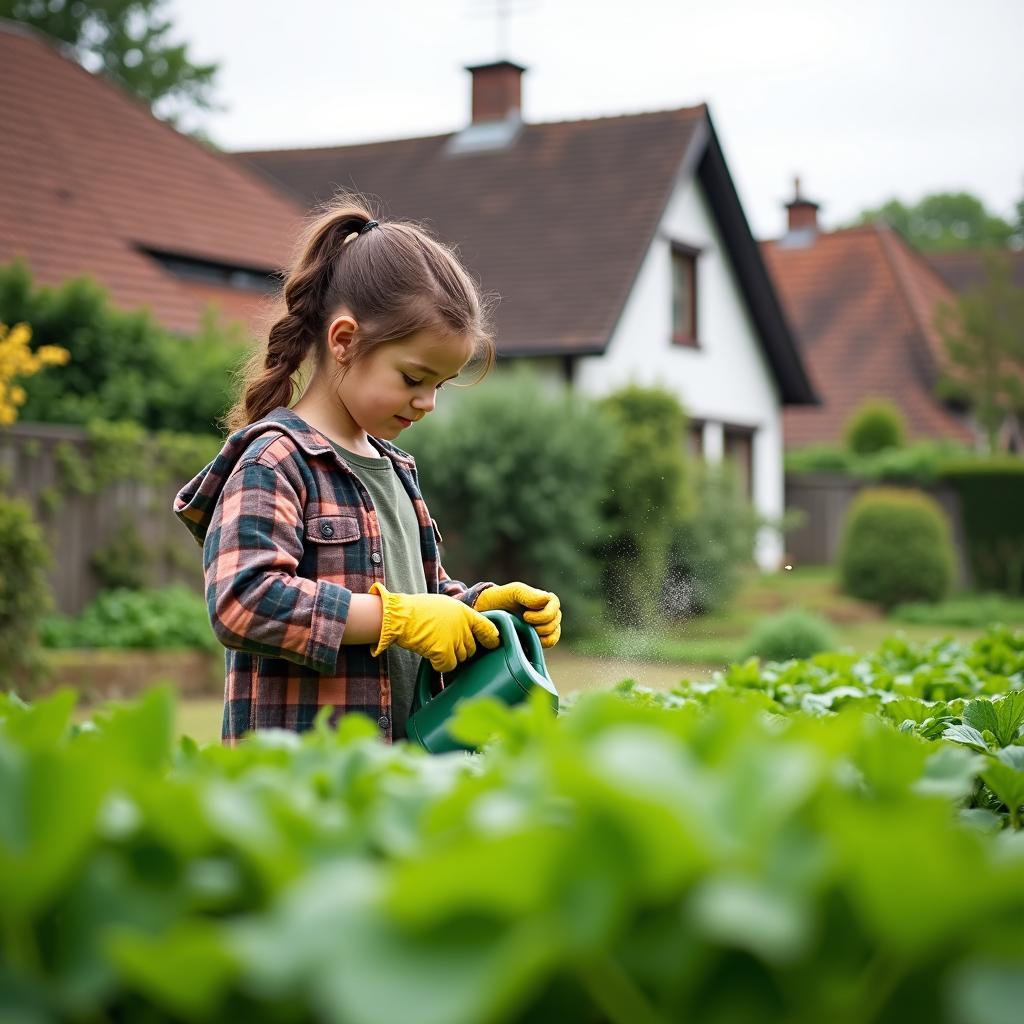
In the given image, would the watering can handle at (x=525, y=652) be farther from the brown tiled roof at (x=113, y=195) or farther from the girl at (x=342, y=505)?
the brown tiled roof at (x=113, y=195)

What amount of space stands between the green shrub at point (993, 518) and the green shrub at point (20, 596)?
1411 cm

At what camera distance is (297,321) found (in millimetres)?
2773

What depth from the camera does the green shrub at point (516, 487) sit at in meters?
12.1

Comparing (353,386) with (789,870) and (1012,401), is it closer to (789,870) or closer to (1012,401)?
(789,870)

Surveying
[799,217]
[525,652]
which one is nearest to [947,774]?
[525,652]

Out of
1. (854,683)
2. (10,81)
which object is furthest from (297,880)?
(10,81)

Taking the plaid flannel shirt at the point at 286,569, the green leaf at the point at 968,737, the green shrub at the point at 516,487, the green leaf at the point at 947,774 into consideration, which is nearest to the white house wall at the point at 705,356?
the green shrub at the point at 516,487

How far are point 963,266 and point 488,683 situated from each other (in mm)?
33098

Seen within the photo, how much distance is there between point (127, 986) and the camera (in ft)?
2.78

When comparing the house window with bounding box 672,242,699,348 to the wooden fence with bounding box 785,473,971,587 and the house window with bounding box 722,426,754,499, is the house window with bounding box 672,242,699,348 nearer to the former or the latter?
the house window with bounding box 722,426,754,499

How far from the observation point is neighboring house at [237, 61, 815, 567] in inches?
629

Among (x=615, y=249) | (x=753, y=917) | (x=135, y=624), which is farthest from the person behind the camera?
(x=615, y=249)

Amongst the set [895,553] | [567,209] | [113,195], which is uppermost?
[567,209]

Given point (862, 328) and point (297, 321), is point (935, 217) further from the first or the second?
point (297, 321)
